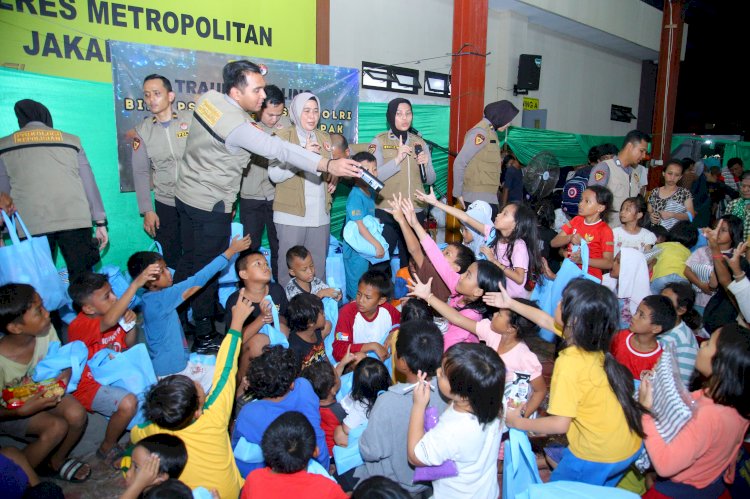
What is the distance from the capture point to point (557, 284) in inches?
123

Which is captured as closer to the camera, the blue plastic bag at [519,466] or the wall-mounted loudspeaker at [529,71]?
the blue plastic bag at [519,466]

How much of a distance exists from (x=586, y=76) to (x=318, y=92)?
9.02 meters

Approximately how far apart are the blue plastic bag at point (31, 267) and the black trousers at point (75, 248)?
1.24ft

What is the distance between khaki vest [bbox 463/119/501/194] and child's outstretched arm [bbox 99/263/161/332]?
307cm

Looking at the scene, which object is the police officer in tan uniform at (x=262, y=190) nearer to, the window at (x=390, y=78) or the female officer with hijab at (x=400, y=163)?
the female officer with hijab at (x=400, y=163)

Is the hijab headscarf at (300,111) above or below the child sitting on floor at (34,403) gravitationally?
above

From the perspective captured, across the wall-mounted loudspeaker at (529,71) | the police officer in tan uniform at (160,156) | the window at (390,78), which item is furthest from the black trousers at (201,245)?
the wall-mounted loudspeaker at (529,71)

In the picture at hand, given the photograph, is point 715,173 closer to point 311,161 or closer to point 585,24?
point 585,24

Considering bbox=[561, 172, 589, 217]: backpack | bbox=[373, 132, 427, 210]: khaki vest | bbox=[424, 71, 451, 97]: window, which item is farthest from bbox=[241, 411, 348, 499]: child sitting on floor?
bbox=[424, 71, 451, 97]: window

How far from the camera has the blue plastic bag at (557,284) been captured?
3035 mm

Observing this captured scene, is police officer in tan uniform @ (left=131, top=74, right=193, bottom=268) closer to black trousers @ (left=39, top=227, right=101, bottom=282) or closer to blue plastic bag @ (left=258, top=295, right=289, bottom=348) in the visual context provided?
black trousers @ (left=39, top=227, right=101, bottom=282)

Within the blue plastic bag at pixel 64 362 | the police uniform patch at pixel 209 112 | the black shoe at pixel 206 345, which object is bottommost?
the black shoe at pixel 206 345

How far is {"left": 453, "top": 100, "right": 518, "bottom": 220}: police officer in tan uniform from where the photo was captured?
188 inches

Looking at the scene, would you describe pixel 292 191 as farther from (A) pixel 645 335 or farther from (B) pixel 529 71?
(B) pixel 529 71
